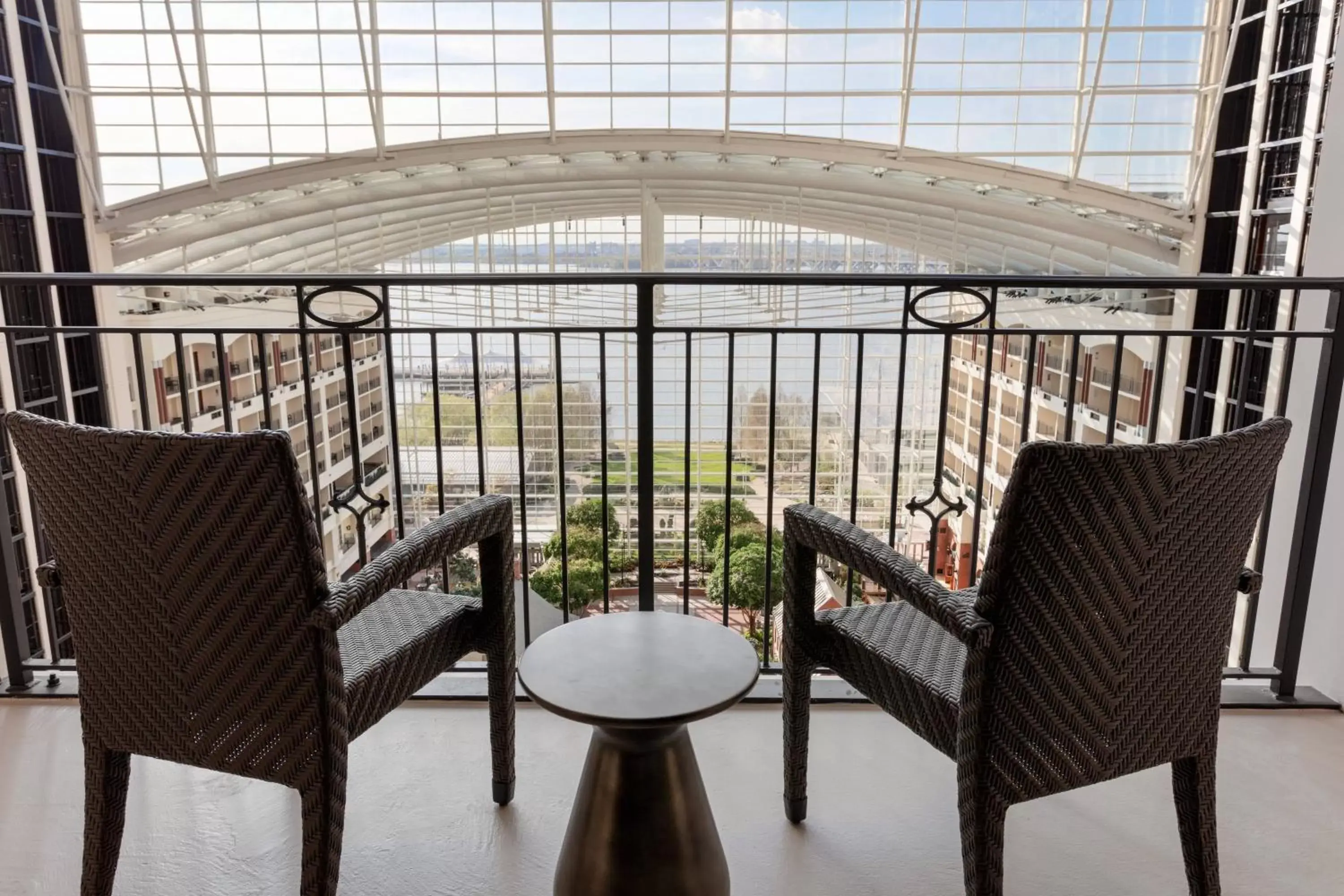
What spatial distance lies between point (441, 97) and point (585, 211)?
4776 mm

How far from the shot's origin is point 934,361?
467 inches

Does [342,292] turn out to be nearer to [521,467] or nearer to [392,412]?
[392,412]

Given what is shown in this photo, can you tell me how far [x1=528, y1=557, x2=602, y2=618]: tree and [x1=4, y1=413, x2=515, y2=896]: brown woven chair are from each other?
8826mm

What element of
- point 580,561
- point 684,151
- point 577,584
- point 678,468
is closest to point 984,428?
point 684,151

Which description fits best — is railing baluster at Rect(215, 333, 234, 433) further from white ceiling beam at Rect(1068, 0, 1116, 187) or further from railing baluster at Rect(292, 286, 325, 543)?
white ceiling beam at Rect(1068, 0, 1116, 187)

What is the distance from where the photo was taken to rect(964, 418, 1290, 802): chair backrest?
3.46 feet

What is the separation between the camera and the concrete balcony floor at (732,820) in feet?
4.77

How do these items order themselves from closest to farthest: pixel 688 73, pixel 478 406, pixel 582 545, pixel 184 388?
pixel 478 406 → pixel 184 388 → pixel 688 73 → pixel 582 545

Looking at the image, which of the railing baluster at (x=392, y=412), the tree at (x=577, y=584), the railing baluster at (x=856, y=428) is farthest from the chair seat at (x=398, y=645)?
the tree at (x=577, y=584)

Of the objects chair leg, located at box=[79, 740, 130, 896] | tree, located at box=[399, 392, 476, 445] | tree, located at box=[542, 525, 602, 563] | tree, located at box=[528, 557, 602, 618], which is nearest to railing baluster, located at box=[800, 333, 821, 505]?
chair leg, located at box=[79, 740, 130, 896]

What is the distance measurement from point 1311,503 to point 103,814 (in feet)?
7.88

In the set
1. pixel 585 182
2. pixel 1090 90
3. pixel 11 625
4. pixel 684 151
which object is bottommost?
pixel 11 625

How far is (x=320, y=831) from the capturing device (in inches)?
46.4

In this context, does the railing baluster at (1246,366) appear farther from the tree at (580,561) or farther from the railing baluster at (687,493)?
the tree at (580,561)
